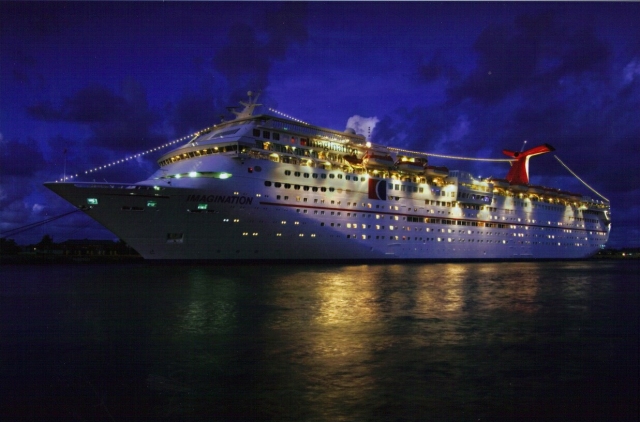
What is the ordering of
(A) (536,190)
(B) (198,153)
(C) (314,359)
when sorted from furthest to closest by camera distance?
(A) (536,190) < (B) (198,153) < (C) (314,359)

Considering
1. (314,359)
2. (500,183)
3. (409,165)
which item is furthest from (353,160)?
(314,359)

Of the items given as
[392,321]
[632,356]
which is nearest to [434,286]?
[392,321]

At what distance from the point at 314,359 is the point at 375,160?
38.0 meters

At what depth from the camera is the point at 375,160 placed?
46.5 m

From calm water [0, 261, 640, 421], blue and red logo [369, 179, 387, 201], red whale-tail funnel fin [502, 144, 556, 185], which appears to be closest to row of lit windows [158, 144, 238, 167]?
blue and red logo [369, 179, 387, 201]

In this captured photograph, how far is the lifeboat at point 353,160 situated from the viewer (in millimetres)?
44844

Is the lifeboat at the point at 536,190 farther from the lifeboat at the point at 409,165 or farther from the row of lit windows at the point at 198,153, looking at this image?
the row of lit windows at the point at 198,153

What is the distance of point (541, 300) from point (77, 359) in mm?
19634

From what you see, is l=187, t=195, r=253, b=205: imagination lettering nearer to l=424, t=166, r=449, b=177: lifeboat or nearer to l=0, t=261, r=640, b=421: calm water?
l=0, t=261, r=640, b=421: calm water

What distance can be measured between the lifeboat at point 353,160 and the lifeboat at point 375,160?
949 millimetres

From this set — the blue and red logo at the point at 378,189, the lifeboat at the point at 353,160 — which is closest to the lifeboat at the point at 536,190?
the blue and red logo at the point at 378,189

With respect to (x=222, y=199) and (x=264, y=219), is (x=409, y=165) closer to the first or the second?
(x=264, y=219)

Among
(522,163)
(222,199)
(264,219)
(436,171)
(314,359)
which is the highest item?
(522,163)

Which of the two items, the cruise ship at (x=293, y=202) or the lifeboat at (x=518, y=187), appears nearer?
the cruise ship at (x=293, y=202)
